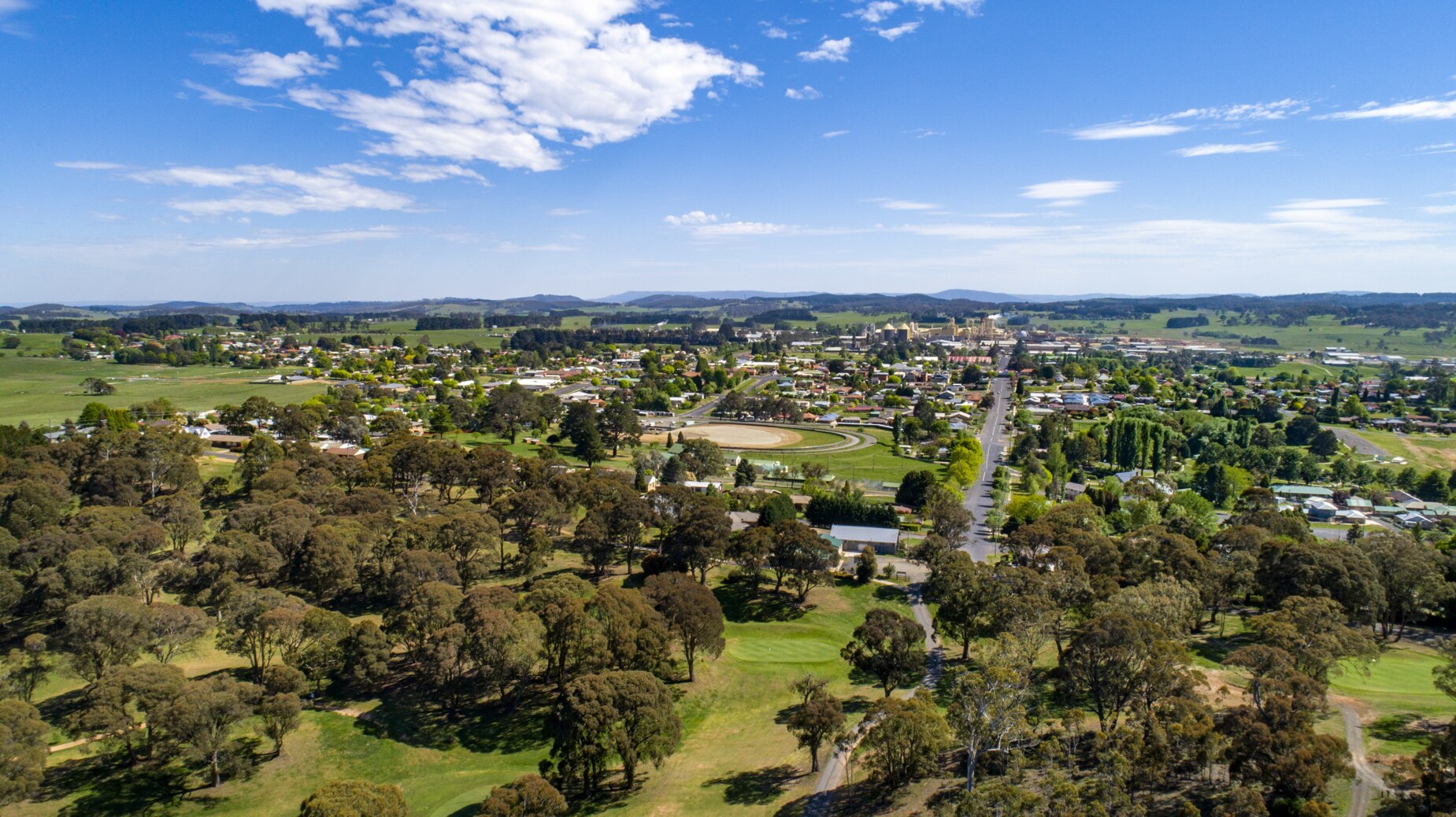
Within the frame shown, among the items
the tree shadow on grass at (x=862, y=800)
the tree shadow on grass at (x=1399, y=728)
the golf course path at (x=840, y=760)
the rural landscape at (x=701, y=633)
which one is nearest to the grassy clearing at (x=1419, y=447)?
the rural landscape at (x=701, y=633)

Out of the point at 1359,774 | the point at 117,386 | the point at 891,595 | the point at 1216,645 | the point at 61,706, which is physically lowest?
the point at 891,595

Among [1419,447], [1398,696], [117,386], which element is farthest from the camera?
[117,386]

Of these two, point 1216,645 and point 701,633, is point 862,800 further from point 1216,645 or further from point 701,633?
point 1216,645

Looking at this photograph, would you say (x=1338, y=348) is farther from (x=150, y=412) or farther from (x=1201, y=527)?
(x=150, y=412)

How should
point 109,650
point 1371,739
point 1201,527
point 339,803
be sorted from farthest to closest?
point 1201,527, point 109,650, point 1371,739, point 339,803

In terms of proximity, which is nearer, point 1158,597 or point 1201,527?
point 1158,597

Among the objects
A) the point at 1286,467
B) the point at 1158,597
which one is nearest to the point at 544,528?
the point at 1158,597

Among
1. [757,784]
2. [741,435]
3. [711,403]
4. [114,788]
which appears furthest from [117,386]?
[757,784]

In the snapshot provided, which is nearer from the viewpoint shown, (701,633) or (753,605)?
(701,633)
